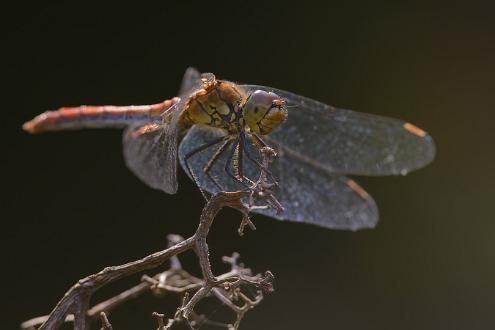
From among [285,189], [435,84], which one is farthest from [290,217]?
[435,84]

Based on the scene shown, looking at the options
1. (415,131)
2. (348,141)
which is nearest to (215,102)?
(348,141)

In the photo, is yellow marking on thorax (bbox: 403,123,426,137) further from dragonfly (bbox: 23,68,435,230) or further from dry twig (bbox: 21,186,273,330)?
dry twig (bbox: 21,186,273,330)

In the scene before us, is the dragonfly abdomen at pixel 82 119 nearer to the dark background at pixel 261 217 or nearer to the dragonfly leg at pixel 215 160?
the dragonfly leg at pixel 215 160

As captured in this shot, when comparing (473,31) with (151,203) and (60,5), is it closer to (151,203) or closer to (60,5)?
(151,203)

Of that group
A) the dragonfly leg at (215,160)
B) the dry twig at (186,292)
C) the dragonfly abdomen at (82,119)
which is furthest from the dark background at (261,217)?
the dry twig at (186,292)

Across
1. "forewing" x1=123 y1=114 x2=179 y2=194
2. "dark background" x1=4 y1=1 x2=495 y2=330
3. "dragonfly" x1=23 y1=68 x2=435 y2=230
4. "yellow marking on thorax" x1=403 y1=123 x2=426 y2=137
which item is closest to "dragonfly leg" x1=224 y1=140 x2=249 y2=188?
"dragonfly" x1=23 y1=68 x2=435 y2=230

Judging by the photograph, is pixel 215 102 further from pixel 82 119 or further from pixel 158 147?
pixel 82 119
